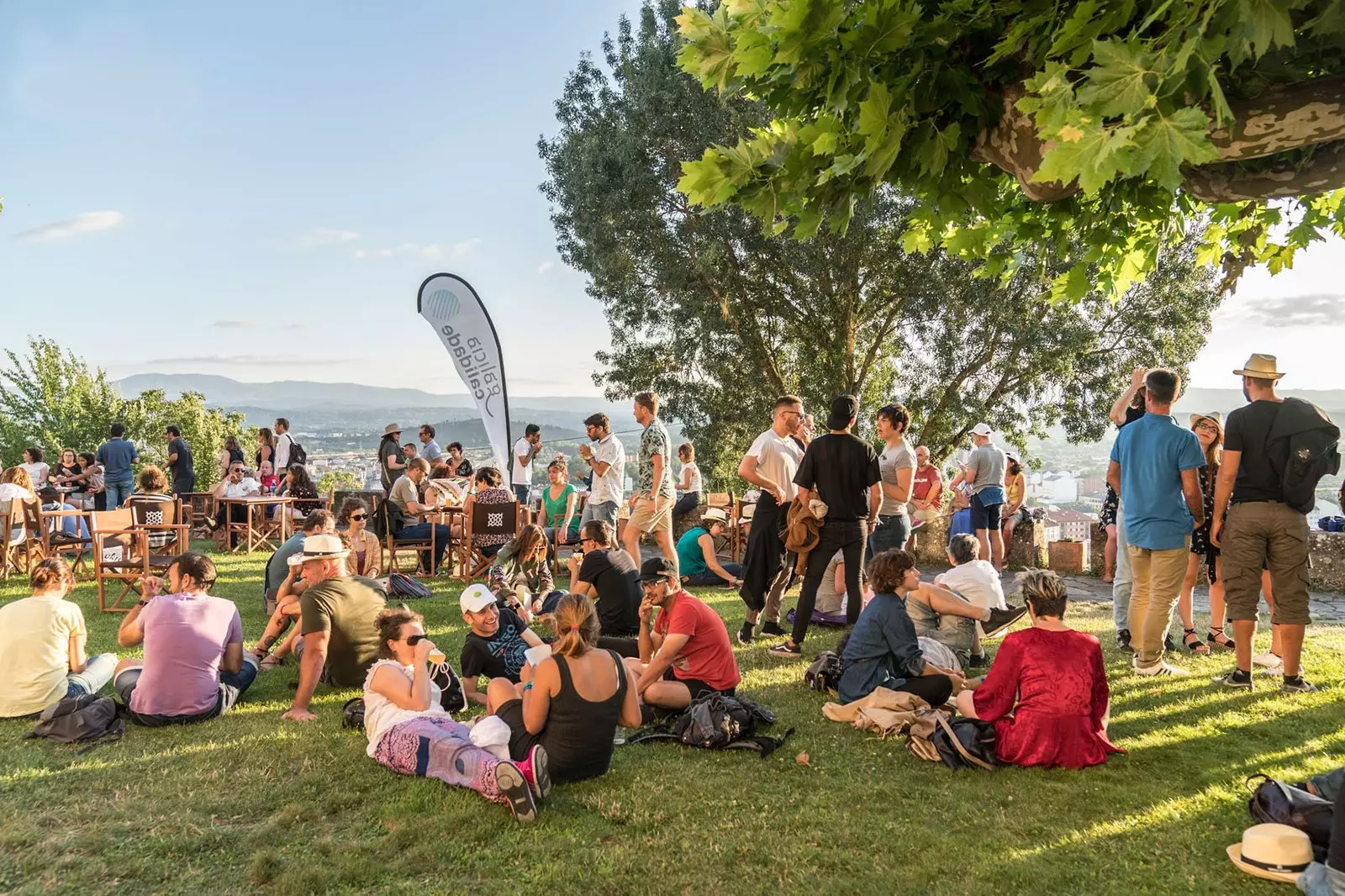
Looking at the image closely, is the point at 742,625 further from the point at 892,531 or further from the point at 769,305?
the point at 769,305

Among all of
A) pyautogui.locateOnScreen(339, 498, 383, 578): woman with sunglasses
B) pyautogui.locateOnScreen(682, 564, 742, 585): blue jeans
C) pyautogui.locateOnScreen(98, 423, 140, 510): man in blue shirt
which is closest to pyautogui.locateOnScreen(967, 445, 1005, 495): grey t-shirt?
pyautogui.locateOnScreen(682, 564, 742, 585): blue jeans

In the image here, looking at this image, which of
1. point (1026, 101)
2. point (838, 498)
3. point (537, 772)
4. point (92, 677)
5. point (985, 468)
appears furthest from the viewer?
point (985, 468)

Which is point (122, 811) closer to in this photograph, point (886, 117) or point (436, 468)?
point (886, 117)

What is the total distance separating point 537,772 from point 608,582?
2.87m

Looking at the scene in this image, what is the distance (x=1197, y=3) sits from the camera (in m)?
2.16

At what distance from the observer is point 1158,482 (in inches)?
233

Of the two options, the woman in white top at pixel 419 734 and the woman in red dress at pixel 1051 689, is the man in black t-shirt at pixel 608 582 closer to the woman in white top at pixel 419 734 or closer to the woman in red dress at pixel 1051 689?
the woman in white top at pixel 419 734

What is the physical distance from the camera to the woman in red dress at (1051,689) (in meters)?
4.10

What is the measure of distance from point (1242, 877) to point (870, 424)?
14.2 m

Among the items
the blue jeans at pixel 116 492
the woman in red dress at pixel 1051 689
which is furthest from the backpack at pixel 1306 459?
the blue jeans at pixel 116 492

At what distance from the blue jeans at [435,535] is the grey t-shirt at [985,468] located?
6213mm

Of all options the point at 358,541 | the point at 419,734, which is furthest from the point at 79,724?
the point at 358,541

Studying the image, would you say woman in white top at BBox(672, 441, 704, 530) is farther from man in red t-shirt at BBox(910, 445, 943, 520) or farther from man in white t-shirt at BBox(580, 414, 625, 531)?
man in red t-shirt at BBox(910, 445, 943, 520)

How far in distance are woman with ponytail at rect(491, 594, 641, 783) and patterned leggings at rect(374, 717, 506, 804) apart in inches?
7.8
